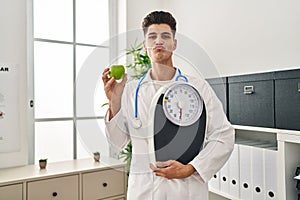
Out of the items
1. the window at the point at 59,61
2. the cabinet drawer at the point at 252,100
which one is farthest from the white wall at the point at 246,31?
the window at the point at 59,61

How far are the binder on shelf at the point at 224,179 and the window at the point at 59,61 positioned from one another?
106 centimetres

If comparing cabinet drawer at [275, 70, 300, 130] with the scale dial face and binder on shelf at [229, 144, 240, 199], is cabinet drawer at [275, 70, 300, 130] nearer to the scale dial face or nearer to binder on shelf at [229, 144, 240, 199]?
binder on shelf at [229, 144, 240, 199]

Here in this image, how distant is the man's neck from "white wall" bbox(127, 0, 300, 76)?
1046 millimetres

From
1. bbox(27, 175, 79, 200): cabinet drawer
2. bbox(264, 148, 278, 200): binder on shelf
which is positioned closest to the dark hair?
bbox(264, 148, 278, 200): binder on shelf

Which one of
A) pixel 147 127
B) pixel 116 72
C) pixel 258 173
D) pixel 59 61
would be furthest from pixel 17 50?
pixel 258 173

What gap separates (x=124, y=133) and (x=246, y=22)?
4.39 ft

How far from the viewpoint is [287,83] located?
1411 millimetres

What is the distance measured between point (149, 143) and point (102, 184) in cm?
139

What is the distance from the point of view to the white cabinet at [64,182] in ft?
5.74

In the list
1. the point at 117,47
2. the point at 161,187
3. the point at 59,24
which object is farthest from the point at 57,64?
the point at 161,187

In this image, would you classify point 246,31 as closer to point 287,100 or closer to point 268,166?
point 287,100

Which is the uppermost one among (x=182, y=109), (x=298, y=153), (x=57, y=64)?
(x=57, y=64)

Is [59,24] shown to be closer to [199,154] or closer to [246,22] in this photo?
[246,22]

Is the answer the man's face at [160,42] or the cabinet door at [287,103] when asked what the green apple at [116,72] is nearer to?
the man's face at [160,42]
